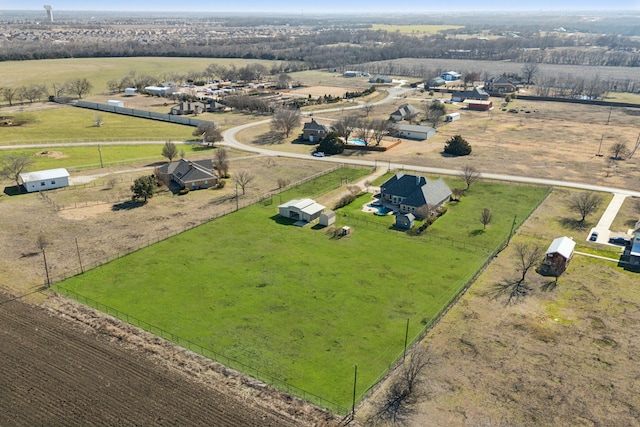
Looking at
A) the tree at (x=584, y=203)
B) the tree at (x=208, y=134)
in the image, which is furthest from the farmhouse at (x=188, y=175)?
the tree at (x=584, y=203)

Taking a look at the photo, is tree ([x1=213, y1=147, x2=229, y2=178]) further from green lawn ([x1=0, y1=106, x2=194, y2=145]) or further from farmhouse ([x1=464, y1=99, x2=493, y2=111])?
farmhouse ([x1=464, y1=99, x2=493, y2=111])

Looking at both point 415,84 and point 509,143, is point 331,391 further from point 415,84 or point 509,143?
point 415,84

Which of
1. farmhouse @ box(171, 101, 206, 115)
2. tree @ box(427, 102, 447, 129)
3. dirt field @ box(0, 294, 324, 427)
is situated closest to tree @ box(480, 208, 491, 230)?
dirt field @ box(0, 294, 324, 427)

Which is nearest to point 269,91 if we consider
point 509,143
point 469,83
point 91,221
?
point 469,83

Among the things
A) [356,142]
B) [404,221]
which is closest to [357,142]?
[356,142]

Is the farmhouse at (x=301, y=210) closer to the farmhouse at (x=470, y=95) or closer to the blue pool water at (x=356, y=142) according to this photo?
the blue pool water at (x=356, y=142)
